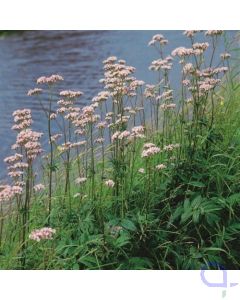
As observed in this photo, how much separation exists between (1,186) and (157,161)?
0.67 metres

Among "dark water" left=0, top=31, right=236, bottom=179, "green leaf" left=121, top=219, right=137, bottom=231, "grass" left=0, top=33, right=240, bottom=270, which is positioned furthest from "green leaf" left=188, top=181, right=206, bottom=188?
"dark water" left=0, top=31, right=236, bottom=179

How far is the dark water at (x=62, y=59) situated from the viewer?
2.61 meters

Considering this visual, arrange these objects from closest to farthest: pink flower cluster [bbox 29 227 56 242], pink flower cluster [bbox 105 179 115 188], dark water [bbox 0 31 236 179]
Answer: pink flower cluster [bbox 29 227 56 242] < pink flower cluster [bbox 105 179 115 188] < dark water [bbox 0 31 236 179]

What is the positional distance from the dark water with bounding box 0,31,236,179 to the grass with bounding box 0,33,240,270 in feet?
0.25

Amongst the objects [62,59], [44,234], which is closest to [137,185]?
[44,234]

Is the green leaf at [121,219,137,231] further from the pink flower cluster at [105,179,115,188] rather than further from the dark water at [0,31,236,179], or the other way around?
the dark water at [0,31,236,179]

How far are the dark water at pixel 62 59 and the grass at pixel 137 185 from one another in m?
0.08

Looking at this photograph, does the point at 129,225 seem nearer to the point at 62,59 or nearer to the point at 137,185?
the point at 137,185

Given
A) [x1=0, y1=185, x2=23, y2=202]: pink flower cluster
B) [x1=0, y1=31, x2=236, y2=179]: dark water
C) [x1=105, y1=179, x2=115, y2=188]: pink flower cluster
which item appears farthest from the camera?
[x1=0, y1=31, x2=236, y2=179]: dark water

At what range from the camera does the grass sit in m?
2.36

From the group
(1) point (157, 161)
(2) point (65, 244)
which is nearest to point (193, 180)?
(1) point (157, 161)

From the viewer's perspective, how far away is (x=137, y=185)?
255 cm

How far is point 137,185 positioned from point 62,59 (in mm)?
684

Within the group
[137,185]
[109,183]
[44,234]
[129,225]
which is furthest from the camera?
[137,185]
